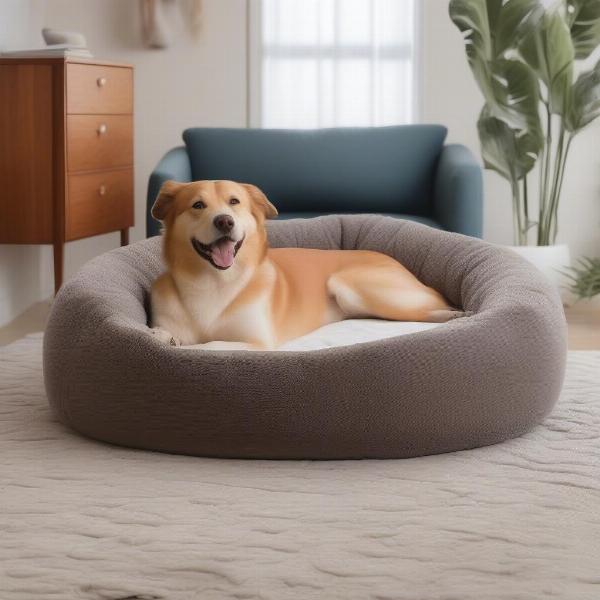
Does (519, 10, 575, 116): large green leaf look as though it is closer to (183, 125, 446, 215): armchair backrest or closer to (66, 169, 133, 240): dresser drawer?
(183, 125, 446, 215): armchair backrest

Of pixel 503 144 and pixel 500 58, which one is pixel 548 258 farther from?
pixel 500 58

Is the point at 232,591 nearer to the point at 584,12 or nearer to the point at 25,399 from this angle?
the point at 25,399

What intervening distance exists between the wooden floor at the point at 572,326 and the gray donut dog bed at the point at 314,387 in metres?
1.44

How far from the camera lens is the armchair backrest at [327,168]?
4.57m

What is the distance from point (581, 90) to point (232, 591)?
3.25 meters

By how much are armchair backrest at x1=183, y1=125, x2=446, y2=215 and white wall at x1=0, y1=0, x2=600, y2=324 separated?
29.2 inches

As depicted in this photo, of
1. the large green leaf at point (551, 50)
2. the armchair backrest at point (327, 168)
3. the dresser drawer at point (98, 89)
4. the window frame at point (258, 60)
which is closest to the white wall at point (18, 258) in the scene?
the dresser drawer at point (98, 89)

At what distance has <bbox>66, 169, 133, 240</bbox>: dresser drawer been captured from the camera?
426 cm

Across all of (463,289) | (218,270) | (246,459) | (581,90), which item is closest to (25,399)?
(218,270)

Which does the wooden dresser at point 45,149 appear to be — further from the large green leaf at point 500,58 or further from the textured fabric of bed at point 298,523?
the textured fabric of bed at point 298,523

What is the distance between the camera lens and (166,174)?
13.5 feet

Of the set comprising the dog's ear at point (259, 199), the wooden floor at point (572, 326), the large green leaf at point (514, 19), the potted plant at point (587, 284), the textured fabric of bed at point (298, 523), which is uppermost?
the large green leaf at point (514, 19)

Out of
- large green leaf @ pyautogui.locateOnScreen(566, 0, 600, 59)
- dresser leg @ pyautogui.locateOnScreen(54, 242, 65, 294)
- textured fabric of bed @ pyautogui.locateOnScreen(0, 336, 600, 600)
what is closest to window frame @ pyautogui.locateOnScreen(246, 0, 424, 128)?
large green leaf @ pyautogui.locateOnScreen(566, 0, 600, 59)

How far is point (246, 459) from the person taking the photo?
2.32m
